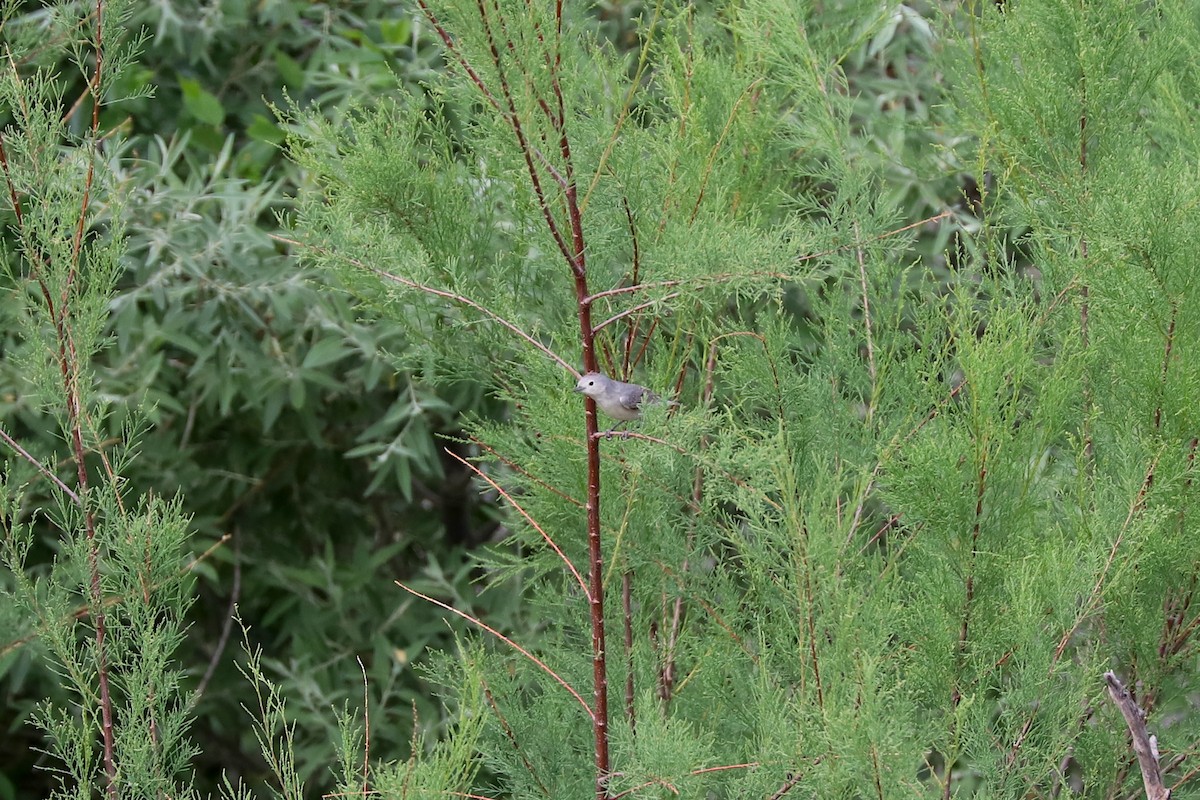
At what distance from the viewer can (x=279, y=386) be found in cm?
296

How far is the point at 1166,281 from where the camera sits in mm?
1367

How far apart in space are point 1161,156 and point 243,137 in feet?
8.21

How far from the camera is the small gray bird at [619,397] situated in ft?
4.41

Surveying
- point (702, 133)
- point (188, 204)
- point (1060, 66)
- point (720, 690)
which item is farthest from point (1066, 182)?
point (188, 204)

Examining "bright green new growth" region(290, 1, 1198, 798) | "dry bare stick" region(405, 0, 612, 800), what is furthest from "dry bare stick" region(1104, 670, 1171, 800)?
"dry bare stick" region(405, 0, 612, 800)

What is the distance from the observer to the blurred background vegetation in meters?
2.80

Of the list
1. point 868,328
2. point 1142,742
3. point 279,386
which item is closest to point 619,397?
point 868,328

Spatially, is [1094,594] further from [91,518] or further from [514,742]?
[91,518]

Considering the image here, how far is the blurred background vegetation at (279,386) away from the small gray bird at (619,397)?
3.72 ft

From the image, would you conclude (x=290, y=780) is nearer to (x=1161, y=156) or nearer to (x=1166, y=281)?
(x=1166, y=281)

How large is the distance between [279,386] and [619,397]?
5.72 ft

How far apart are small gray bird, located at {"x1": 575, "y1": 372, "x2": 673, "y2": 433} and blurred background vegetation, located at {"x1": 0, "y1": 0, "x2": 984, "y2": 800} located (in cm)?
113

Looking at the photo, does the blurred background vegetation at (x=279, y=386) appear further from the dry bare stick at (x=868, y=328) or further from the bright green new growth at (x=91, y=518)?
the bright green new growth at (x=91, y=518)

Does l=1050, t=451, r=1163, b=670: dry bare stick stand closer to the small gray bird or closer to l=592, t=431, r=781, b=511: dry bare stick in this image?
l=592, t=431, r=781, b=511: dry bare stick
